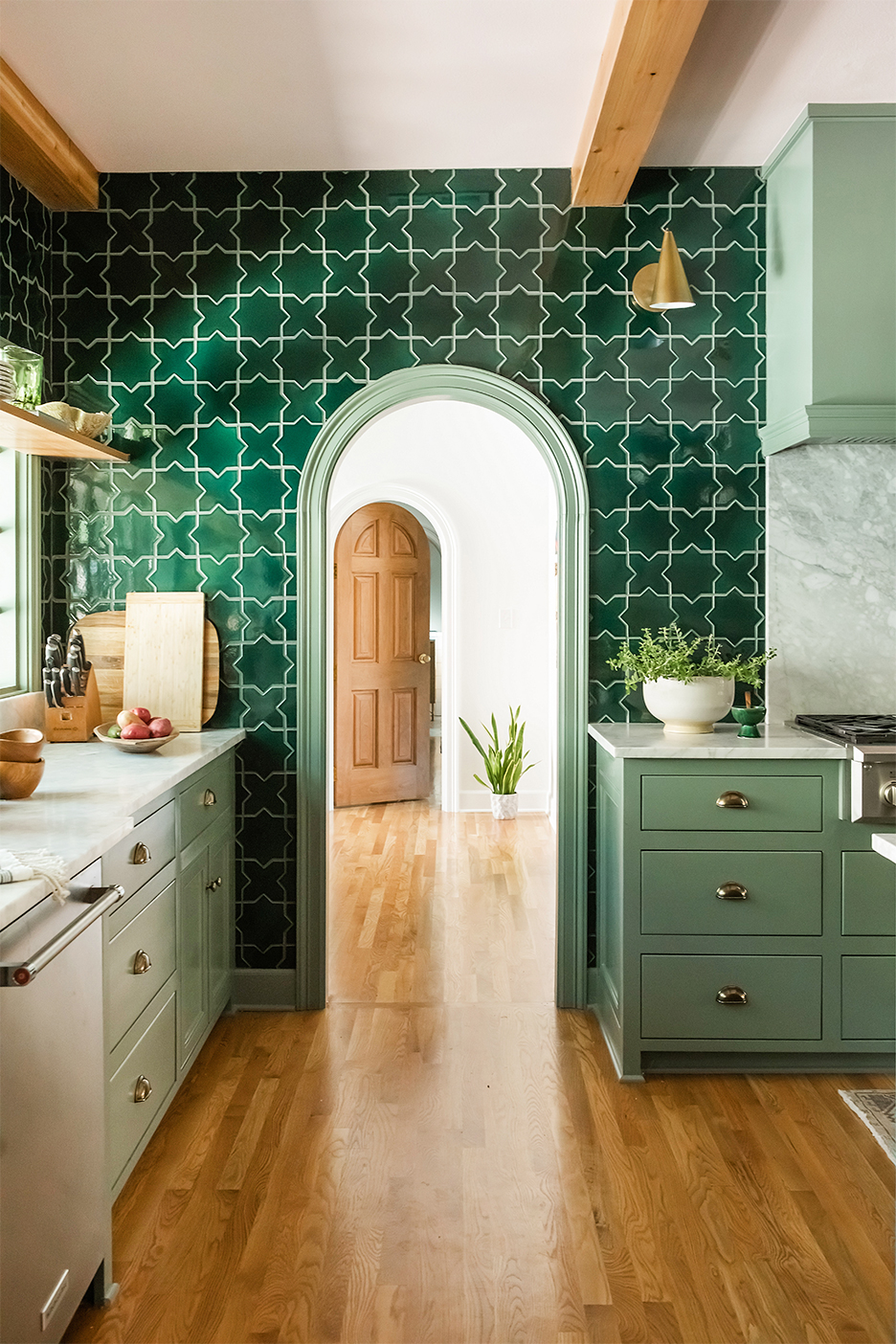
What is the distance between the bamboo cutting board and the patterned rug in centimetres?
227

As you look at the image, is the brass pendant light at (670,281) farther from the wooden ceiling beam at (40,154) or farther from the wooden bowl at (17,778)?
the wooden bowl at (17,778)

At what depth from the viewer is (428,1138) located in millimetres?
2600

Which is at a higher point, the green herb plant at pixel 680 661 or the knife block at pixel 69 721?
the green herb plant at pixel 680 661

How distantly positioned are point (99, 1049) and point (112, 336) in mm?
2417

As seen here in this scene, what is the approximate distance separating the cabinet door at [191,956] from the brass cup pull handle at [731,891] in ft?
4.83

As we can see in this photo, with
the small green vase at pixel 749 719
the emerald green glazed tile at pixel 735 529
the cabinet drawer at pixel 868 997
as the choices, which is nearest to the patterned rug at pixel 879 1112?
the cabinet drawer at pixel 868 997

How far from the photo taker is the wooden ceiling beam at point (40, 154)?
2783 mm

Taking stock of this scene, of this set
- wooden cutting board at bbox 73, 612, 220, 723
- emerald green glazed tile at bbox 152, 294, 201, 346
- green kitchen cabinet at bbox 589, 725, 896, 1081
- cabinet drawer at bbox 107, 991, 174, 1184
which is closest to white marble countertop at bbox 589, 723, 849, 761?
green kitchen cabinet at bbox 589, 725, 896, 1081

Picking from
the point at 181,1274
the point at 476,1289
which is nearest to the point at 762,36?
the point at 476,1289

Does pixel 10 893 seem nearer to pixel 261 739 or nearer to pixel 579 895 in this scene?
pixel 261 739

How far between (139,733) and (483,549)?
405cm

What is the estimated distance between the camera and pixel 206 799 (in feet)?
9.82

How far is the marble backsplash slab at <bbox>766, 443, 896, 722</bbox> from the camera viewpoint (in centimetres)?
339

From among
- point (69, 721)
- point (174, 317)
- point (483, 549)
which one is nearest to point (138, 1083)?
point (69, 721)
